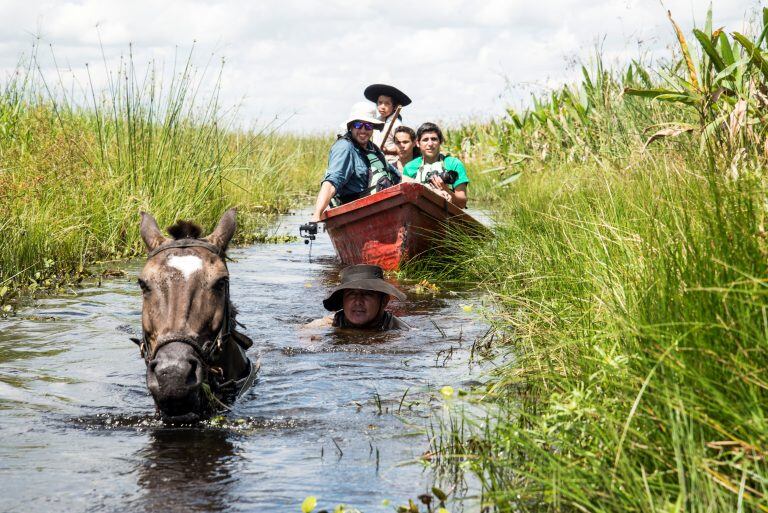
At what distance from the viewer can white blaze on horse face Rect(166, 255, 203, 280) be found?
4832 mm

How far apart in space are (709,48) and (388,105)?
684 centimetres

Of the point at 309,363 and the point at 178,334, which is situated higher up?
the point at 178,334

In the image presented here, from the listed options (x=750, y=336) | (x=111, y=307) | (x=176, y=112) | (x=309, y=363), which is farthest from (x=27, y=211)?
(x=750, y=336)

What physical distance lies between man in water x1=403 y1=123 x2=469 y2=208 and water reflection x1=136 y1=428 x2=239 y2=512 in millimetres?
7280

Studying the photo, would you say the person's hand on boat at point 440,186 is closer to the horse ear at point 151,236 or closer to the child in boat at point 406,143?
the child in boat at point 406,143

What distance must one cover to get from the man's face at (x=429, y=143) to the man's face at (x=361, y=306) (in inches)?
178

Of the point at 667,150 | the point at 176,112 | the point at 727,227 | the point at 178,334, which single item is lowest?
the point at 178,334

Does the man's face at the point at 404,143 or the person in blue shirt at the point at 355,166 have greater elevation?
the man's face at the point at 404,143

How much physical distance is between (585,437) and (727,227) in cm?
101

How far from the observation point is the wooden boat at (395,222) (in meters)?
11.2

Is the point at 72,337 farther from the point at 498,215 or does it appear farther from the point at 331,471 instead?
the point at 498,215

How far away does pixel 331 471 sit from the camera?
15.0 feet

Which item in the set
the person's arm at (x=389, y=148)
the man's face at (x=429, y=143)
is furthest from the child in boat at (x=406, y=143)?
the man's face at (x=429, y=143)

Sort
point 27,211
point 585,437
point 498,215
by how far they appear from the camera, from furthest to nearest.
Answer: point 498,215 < point 27,211 < point 585,437
